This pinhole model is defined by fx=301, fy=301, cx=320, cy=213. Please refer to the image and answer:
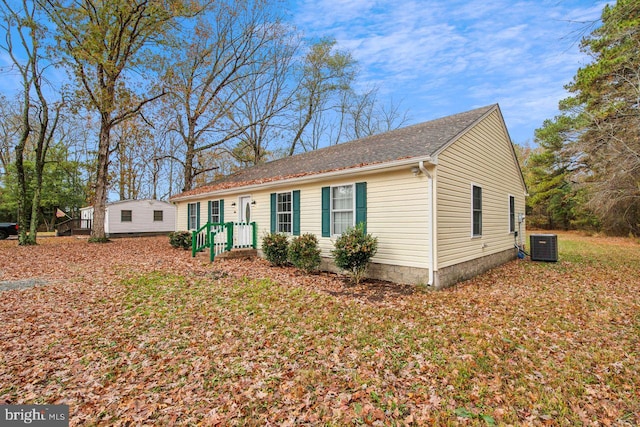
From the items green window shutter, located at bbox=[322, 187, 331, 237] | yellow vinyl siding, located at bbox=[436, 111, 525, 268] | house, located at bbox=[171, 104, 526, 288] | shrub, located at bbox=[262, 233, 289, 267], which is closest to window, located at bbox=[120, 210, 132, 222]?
house, located at bbox=[171, 104, 526, 288]

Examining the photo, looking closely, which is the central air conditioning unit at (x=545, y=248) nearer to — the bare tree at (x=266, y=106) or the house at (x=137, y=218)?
the bare tree at (x=266, y=106)

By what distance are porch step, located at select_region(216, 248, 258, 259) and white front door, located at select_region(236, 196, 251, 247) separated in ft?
0.82

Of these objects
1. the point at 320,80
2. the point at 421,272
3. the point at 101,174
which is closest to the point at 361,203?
the point at 421,272

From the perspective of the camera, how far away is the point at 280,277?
7.89 meters

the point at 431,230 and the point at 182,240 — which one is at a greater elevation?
the point at 431,230

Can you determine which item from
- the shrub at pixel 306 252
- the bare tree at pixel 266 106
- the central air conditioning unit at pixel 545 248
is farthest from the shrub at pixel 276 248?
the bare tree at pixel 266 106

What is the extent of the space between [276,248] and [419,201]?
4.59 meters

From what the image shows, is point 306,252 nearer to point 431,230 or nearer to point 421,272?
point 421,272

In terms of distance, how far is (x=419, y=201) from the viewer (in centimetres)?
673

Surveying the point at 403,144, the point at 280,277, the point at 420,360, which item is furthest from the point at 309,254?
the point at 420,360

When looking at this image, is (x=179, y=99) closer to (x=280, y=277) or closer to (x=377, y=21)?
(x=377, y=21)

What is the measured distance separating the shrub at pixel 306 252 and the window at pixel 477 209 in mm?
4501

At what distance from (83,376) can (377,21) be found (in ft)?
44.1

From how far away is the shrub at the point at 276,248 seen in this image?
929 centimetres
